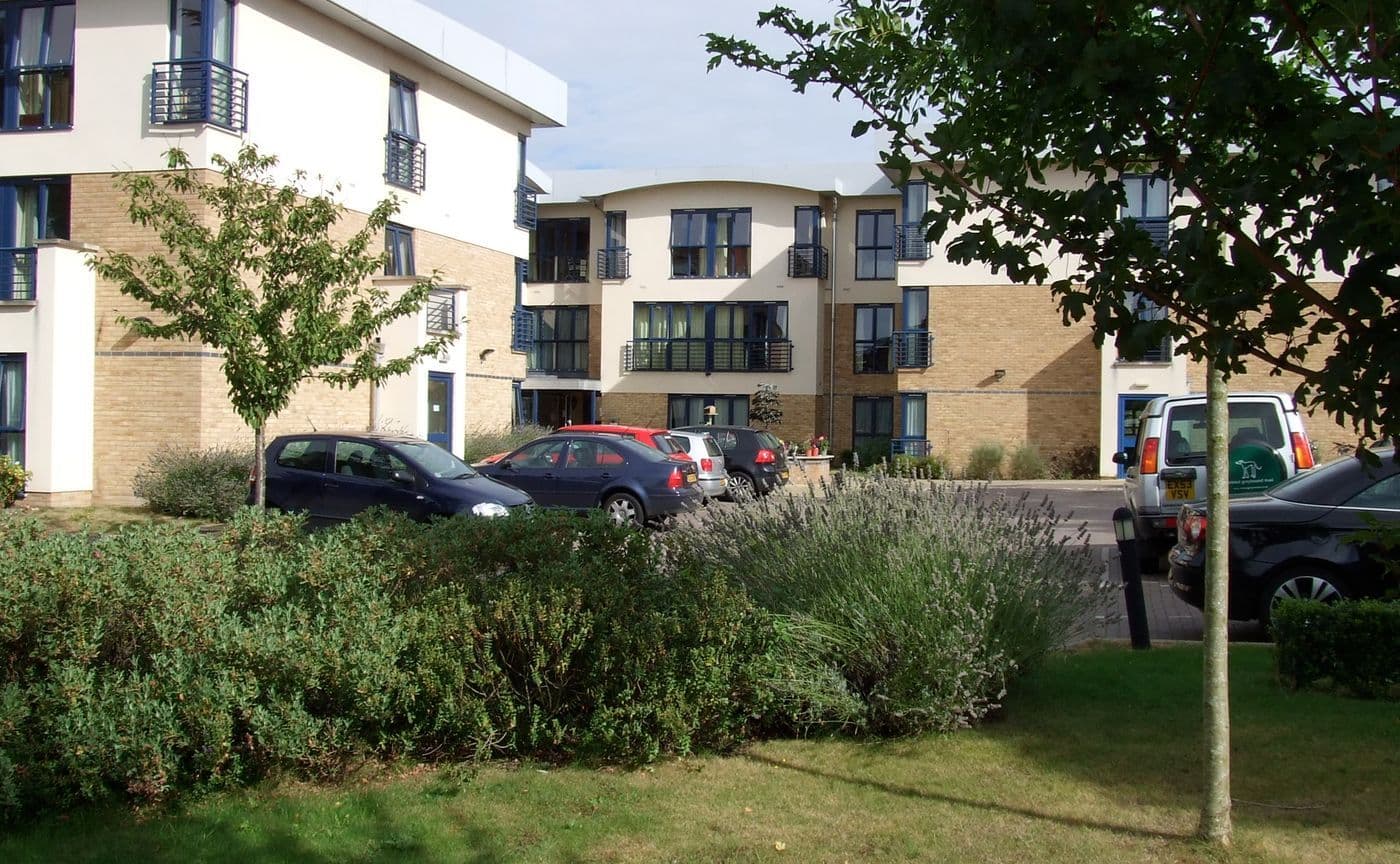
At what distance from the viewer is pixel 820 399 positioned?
40.8 meters

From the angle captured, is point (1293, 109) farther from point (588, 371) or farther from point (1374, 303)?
point (588, 371)

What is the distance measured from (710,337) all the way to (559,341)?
21.1 feet

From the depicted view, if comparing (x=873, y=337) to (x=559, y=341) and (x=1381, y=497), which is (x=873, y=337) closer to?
(x=559, y=341)

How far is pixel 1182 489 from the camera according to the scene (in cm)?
1256

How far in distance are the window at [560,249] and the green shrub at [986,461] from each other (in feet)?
57.8

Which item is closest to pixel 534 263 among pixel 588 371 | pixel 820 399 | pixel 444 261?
pixel 588 371

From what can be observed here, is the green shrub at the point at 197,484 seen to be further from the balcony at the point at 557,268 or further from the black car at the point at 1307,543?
the balcony at the point at 557,268

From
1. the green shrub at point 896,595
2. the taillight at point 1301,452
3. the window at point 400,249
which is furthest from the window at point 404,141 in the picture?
the green shrub at point 896,595

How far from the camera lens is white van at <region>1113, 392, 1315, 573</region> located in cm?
1275

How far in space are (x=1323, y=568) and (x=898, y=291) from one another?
1268 inches

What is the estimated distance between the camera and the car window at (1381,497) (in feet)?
28.8

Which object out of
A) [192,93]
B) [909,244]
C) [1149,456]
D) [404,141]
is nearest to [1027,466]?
[909,244]

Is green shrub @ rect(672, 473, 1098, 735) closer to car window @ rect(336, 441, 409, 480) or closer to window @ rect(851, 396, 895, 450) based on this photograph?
car window @ rect(336, 441, 409, 480)

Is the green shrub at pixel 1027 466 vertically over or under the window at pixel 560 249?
under
